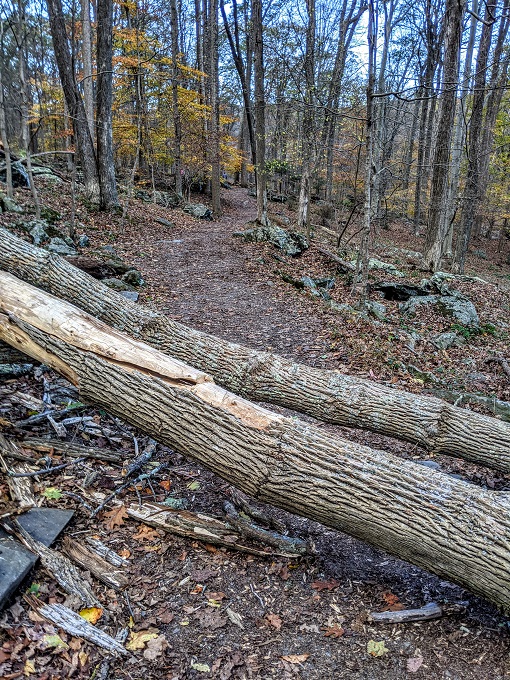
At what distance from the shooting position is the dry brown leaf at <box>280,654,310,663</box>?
7.77 feet

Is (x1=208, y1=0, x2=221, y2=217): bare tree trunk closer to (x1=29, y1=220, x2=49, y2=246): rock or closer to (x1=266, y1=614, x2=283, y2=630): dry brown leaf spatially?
(x1=29, y1=220, x2=49, y2=246): rock

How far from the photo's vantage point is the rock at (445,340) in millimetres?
7805

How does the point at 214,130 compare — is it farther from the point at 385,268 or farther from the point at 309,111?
the point at 385,268

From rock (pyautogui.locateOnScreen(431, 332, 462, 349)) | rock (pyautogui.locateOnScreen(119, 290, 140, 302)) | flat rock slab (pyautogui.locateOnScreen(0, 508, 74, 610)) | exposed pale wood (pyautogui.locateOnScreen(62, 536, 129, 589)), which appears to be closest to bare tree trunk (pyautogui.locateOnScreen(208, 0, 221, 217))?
rock (pyautogui.locateOnScreen(119, 290, 140, 302))

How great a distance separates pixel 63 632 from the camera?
2186 mm

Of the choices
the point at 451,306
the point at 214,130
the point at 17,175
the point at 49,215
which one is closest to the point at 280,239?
the point at 451,306

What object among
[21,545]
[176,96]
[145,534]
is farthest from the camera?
[176,96]

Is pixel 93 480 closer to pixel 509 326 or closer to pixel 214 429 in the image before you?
pixel 214 429

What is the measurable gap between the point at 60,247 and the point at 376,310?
6.88 m

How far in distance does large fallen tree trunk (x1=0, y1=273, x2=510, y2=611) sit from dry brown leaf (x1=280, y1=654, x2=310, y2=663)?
2.50 ft

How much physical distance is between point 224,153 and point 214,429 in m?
21.0

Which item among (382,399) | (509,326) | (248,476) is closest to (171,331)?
(248,476)

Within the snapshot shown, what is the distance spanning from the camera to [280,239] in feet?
44.1

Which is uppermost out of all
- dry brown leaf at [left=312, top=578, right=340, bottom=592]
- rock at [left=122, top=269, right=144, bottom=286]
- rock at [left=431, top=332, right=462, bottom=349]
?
rock at [left=122, top=269, right=144, bottom=286]
